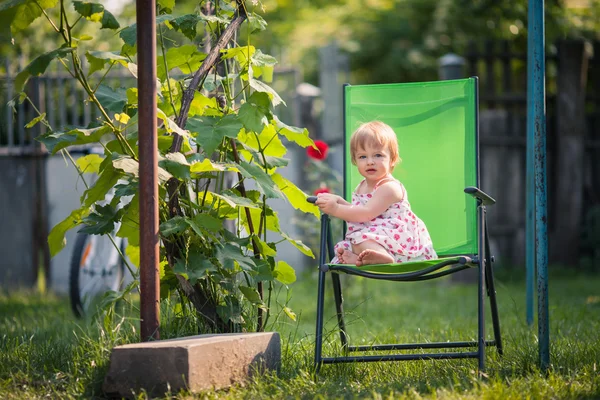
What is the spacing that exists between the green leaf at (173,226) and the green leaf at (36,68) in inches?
22.7

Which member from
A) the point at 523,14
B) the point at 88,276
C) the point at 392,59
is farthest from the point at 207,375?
the point at 392,59

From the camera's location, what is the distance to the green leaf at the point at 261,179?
2.43m

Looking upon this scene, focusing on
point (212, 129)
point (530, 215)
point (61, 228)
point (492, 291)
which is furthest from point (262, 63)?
point (530, 215)

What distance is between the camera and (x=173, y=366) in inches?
82.9

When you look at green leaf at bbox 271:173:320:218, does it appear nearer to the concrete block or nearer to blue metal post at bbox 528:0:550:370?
the concrete block

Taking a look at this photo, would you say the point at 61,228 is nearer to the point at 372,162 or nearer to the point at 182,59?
the point at 182,59

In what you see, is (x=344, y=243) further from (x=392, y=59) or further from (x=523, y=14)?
(x=392, y=59)

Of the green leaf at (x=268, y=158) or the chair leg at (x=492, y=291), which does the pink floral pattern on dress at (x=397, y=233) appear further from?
the green leaf at (x=268, y=158)

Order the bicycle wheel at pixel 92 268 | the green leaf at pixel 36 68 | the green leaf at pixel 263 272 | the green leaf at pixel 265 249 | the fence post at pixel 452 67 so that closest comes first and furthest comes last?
the green leaf at pixel 36 68
the green leaf at pixel 263 272
the green leaf at pixel 265 249
the bicycle wheel at pixel 92 268
the fence post at pixel 452 67

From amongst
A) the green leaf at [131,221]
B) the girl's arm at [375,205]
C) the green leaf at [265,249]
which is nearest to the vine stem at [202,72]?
the green leaf at [131,221]

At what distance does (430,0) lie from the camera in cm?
1079

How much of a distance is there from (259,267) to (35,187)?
3.93 m

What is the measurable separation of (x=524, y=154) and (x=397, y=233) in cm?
405

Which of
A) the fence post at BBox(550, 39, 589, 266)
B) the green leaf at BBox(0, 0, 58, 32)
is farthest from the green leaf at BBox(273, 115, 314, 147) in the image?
the fence post at BBox(550, 39, 589, 266)
